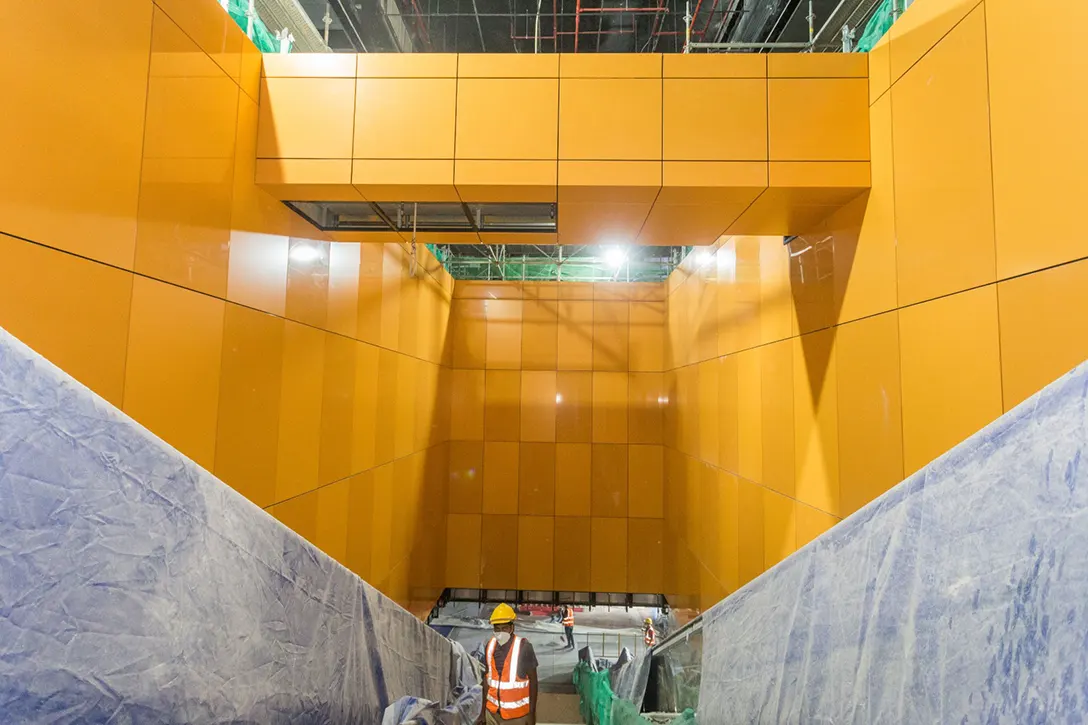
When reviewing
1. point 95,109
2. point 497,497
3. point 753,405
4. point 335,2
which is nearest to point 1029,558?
point 95,109

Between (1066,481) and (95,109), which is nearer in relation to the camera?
(1066,481)

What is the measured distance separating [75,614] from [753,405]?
19.6ft

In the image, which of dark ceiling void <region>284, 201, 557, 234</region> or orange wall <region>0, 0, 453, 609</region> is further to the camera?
dark ceiling void <region>284, 201, 557, 234</region>

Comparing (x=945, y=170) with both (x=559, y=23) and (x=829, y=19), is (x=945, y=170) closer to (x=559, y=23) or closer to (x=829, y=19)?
(x=829, y=19)

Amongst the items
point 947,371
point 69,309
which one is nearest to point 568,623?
point 947,371

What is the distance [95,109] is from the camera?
243cm

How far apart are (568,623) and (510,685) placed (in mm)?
5792

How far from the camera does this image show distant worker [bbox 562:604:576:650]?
9.57 m

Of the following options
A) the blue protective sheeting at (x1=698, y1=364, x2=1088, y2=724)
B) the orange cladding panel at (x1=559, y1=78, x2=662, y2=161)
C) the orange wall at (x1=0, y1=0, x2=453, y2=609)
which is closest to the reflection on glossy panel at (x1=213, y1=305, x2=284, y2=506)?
the orange wall at (x1=0, y1=0, x2=453, y2=609)

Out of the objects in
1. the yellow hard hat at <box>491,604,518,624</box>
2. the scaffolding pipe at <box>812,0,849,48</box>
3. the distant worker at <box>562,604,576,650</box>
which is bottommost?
the distant worker at <box>562,604,576,650</box>

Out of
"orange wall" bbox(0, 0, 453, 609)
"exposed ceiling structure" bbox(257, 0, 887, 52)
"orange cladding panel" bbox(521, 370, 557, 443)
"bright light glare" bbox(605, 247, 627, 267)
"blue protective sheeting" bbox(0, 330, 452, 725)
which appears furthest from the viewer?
"bright light glare" bbox(605, 247, 627, 267)

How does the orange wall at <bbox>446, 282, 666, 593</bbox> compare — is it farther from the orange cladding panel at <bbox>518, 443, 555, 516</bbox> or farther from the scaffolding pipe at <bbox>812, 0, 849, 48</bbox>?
the scaffolding pipe at <bbox>812, 0, 849, 48</bbox>

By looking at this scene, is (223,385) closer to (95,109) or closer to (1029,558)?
Result: (95,109)

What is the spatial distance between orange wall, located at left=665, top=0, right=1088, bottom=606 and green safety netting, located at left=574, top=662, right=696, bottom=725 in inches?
79.7
